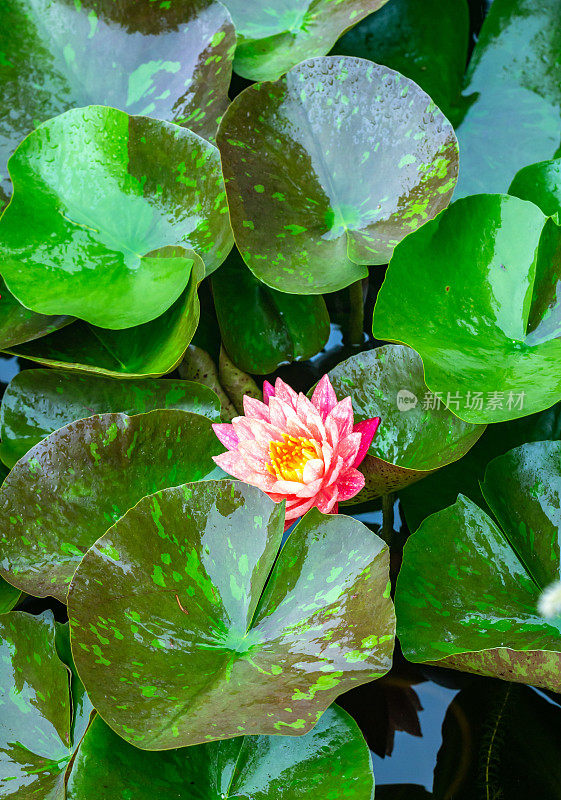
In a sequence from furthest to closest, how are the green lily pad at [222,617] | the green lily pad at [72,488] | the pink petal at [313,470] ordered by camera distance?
the green lily pad at [72,488] < the pink petal at [313,470] < the green lily pad at [222,617]

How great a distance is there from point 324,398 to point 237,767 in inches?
21.5

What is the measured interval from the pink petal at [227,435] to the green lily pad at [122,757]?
1.32 feet

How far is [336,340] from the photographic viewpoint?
5.02ft

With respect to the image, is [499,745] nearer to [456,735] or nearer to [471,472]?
[456,735]

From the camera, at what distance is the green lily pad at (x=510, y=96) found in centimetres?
151

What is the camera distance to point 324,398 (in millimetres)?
1039

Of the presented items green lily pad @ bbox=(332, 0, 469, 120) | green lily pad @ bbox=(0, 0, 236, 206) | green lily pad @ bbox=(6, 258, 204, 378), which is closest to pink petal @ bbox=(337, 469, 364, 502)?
green lily pad @ bbox=(6, 258, 204, 378)

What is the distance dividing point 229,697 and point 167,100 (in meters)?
1.13

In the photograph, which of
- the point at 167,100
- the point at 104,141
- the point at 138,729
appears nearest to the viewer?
the point at 138,729

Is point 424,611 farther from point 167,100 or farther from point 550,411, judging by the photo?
point 167,100

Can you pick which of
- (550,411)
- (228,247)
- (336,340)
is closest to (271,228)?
(228,247)

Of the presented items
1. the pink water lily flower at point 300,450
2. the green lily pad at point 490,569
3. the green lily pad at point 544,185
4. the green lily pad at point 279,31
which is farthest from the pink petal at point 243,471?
the green lily pad at point 279,31

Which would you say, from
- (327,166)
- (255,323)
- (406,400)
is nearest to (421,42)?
(327,166)

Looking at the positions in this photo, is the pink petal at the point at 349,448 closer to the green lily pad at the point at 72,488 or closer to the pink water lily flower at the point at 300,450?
the pink water lily flower at the point at 300,450
